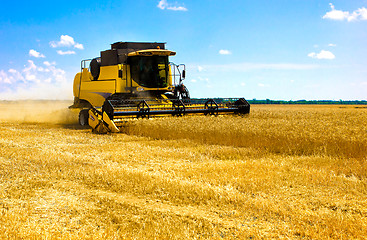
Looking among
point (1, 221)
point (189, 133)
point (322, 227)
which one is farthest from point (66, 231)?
point (189, 133)

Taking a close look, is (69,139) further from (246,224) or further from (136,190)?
(246,224)

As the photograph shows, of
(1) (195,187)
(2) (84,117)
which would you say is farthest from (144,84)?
(1) (195,187)

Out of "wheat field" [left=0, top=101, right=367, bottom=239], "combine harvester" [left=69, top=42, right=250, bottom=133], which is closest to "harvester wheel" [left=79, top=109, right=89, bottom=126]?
"combine harvester" [left=69, top=42, right=250, bottom=133]

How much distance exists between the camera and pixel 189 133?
406 inches

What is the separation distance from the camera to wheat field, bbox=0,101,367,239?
3748 millimetres

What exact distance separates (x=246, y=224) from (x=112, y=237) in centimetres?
145

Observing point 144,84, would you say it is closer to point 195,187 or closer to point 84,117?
point 84,117

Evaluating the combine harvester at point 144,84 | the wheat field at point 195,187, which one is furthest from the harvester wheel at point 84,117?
the wheat field at point 195,187

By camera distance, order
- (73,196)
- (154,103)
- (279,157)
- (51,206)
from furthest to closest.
Result: (154,103), (279,157), (73,196), (51,206)

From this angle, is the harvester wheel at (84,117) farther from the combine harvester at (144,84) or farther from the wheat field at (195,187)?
the wheat field at (195,187)

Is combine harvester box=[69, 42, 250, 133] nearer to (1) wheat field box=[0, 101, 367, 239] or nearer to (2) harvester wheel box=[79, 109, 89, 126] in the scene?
(2) harvester wheel box=[79, 109, 89, 126]

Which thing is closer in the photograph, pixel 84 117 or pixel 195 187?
pixel 195 187

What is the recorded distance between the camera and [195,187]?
16.3 feet

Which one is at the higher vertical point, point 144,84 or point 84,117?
point 144,84
